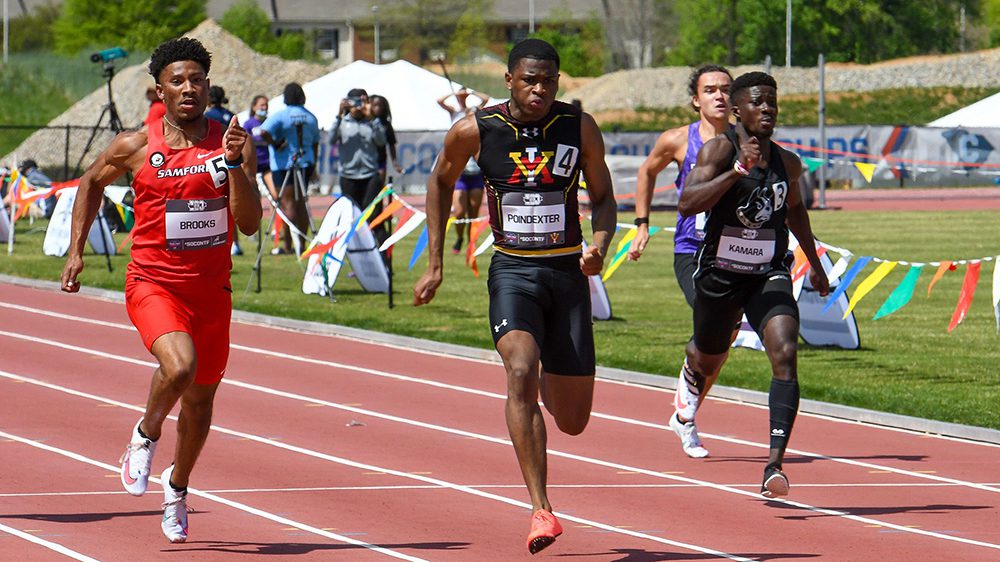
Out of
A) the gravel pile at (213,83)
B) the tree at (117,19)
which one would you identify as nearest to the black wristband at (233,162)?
the gravel pile at (213,83)

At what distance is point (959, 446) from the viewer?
10.4 meters

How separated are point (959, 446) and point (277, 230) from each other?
1346cm

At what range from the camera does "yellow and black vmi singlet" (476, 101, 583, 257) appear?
757 centimetres

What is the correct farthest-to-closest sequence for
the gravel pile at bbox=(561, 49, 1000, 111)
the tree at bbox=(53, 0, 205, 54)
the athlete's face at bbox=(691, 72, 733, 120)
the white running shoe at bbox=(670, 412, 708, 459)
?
the tree at bbox=(53, 0, 205, 54), the gravel pile at bbox=(561, 49, 1000, 111), the athlete's face at bbox=(691, 72, 733, 120), the white running shoe at bbox=(670, 412, 708, 459)

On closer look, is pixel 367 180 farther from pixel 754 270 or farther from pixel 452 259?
pixel 754 270

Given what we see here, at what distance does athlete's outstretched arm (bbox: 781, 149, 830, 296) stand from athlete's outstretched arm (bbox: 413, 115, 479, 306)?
194 cm

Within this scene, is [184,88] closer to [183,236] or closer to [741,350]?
[183,236]

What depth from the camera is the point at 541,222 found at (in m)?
7.57

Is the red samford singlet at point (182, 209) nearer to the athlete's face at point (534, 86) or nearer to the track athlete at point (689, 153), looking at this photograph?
the athlete's face at point (534, 86)

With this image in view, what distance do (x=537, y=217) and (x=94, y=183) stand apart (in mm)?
1938

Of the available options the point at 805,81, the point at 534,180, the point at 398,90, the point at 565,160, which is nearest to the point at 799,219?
the point at 565,160

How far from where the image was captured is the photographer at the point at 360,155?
20.2m

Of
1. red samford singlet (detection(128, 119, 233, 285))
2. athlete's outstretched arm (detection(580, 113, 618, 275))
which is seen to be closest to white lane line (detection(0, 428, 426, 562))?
red samford singlet (detection(128, 119, 233, 285))

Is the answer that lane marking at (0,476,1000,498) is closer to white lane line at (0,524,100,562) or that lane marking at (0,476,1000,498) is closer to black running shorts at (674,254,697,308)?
white lane line at (0,524,100,562)
